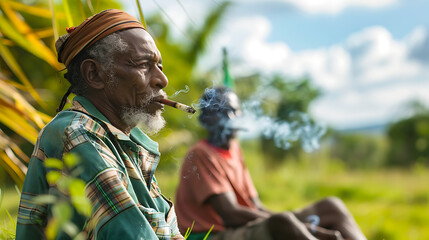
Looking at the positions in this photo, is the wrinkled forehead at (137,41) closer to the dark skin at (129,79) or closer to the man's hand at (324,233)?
the dark skin at (129,79)

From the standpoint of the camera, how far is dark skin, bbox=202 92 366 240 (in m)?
3.65

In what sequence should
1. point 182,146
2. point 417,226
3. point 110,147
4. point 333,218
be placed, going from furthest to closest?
point 182,146, point 417,226, point 333,218, point 110,147

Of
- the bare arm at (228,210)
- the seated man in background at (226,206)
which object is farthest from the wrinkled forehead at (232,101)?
the bare arm at (228,210)

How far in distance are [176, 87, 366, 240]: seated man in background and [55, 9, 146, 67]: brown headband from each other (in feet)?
5.51

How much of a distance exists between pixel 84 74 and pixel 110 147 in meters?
0.35

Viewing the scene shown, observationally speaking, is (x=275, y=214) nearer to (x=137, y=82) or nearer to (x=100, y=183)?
(x=137, y=82)

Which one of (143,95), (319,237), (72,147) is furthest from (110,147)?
(319,237)

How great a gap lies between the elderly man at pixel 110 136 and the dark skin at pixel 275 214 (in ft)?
5.71

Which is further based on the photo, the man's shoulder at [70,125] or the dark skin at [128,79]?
the dark skin at [128,79]

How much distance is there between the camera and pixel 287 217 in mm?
3635

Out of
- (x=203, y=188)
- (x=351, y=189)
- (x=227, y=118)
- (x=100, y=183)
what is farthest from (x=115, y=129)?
(x=351, y=189)

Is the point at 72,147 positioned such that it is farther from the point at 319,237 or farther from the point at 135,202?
the point at 319,237

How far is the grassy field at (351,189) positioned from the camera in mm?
10336

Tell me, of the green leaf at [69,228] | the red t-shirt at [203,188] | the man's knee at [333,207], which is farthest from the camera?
the man's knee at [333,207]
